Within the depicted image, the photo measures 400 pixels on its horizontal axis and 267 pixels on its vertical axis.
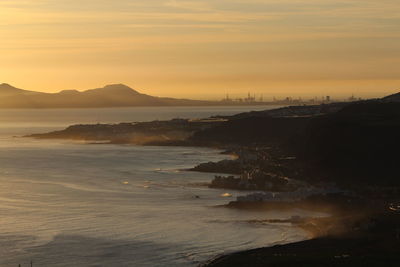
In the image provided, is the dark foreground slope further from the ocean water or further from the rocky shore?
the ocean water

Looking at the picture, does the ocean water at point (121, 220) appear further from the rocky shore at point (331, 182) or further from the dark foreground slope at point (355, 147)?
the dark foreground slope at point (355, 147)

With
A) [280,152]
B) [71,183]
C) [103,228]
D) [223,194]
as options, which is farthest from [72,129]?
[103,228]

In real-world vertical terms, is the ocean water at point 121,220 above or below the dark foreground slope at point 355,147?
below

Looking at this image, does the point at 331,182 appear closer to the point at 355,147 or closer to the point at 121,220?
the point at 355,147

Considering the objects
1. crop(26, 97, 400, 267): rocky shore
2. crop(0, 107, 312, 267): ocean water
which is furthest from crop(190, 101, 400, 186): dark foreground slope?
crop(0, 107, 312, 267): ocean water

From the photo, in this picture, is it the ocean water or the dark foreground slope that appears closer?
the ocean water

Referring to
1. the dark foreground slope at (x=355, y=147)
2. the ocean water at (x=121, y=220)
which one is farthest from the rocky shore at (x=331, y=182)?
the ocean water at (x=121, y=220)

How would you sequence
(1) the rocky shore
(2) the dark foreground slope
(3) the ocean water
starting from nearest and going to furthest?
(1) the rocky shore
(3) the ocean water
(2) the dark foreground slope

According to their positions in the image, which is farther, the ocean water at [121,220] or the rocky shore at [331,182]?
the ocean water at [121,220]
